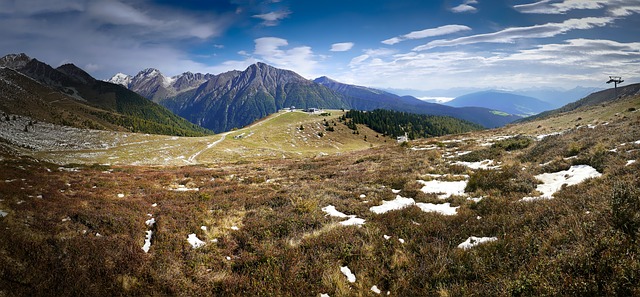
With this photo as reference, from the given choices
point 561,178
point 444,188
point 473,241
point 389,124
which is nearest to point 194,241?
point 473,241

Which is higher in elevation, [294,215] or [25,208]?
[25,208]

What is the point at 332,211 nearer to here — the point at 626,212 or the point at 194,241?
the point at 194,241

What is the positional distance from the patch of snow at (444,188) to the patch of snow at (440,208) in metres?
1.18

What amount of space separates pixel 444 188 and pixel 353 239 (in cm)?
837

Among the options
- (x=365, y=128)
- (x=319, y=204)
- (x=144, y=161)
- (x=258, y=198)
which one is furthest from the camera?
(x=365, y=128)

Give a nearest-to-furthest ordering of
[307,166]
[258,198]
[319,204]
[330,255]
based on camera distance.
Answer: [330,255], [319,204], [258,198], [307,166]

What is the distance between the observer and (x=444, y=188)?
14672mm

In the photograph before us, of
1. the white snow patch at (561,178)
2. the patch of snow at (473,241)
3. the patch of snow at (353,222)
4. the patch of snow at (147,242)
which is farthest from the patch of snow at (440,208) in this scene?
the patch of snow at (147,242)

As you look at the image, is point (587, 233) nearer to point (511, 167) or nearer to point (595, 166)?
point (595, 166)

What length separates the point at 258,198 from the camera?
51.3 ft

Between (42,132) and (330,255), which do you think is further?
(42,132)

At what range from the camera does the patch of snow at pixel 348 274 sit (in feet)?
23.5

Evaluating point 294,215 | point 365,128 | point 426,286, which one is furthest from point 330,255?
point 365,128

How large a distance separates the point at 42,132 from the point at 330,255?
85552 millimetres
